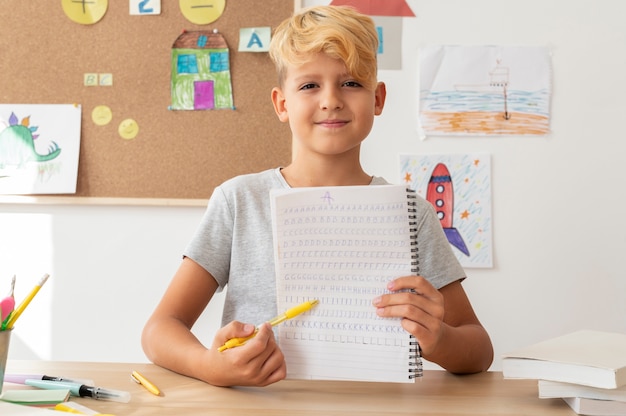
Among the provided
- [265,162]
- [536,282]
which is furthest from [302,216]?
[536,282]

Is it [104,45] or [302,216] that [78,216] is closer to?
[104,45]

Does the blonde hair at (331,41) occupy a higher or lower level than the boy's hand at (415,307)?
higher

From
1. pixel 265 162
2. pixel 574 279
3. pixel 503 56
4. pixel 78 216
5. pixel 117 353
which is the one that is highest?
pixel 503 56

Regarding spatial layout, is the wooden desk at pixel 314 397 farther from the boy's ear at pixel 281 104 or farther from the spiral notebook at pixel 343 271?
the boy's ear at pixel 281 104

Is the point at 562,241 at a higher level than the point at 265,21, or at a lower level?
lower

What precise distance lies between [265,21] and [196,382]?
135cm

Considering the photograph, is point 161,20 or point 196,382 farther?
point 161,20

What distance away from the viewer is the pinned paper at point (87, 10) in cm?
204

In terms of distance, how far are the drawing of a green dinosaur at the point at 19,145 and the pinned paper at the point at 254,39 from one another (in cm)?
63

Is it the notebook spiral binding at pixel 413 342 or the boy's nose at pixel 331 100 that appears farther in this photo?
the boy's nose at pixel 331 100

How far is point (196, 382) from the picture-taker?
904mm

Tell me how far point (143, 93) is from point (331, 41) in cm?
110

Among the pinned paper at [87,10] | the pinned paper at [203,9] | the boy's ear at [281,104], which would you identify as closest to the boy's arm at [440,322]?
the boy's ear at [281,104]

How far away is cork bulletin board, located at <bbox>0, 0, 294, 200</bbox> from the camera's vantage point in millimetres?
2023
